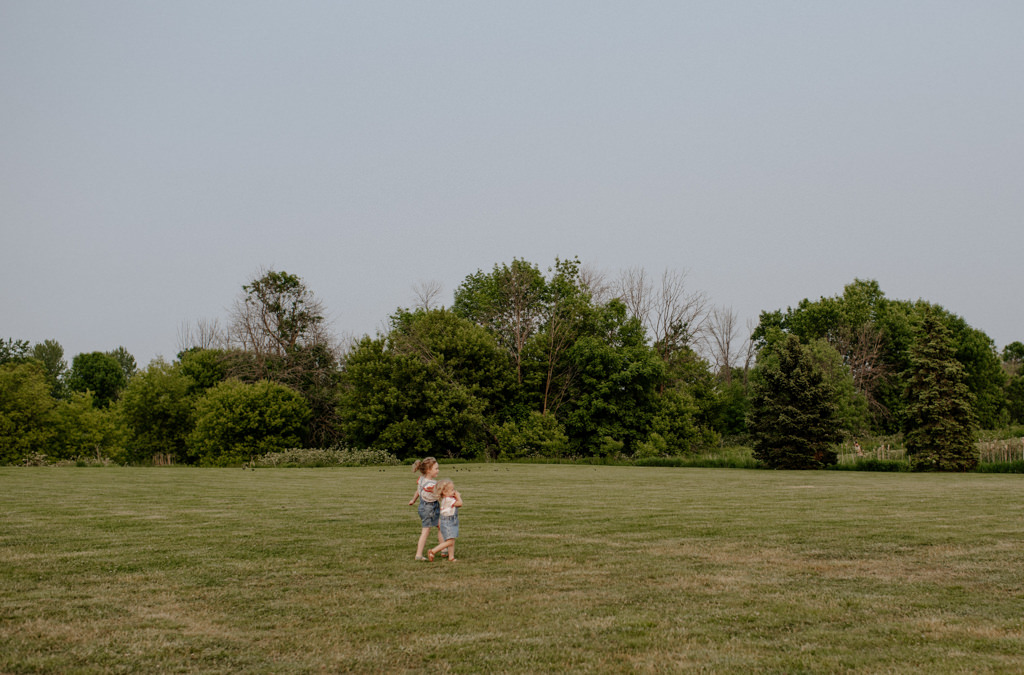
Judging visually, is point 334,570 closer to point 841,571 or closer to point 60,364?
point 841,571

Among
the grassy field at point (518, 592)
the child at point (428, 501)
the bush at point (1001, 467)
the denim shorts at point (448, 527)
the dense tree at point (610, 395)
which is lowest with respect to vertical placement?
the bush at point (1001, 467)

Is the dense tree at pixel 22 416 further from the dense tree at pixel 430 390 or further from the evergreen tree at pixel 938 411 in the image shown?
the evergreen tree at pixel 938 411

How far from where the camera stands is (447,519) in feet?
31.7

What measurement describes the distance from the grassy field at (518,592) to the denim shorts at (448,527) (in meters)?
0.34

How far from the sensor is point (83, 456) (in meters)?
52.9

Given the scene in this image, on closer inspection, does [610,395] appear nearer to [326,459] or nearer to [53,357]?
[326,459]

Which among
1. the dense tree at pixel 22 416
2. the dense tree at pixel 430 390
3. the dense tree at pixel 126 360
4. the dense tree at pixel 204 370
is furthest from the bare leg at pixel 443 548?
the dense tree at pixel 126 360

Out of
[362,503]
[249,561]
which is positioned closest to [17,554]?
[249,561]

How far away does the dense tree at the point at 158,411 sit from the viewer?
58469 millimetres

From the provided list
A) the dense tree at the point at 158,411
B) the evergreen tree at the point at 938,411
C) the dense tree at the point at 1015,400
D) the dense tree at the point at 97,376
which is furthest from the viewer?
the dense tree at the point at 97,376

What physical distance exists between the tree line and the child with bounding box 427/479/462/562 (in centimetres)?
3198

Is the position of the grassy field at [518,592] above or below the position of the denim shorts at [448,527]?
below

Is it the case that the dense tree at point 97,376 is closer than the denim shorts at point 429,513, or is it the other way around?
the denim shorts at point 429,513

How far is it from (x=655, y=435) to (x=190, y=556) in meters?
46.1
